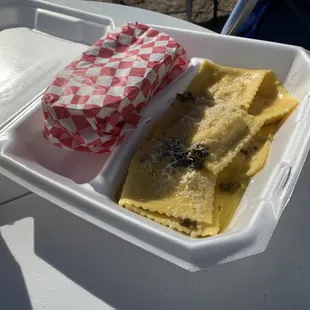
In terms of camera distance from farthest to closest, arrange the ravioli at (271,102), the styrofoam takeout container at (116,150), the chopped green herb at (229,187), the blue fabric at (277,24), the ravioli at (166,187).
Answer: the blue fabric at (277,24) < the ravioli at (271,102) < the chopped green herb at (229,187) < the ravioli at (166,187) < the styrofoam takeout container at (116,150)

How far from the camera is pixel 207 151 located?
1404 millimetres

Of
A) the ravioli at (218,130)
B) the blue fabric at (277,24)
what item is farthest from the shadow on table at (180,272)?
the blue fabric at (277,24)

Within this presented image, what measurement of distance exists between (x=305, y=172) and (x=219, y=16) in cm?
318

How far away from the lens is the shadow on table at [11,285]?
1234 mm

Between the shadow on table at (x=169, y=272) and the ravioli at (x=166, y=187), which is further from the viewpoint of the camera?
the ravioli at (x=166, y=187)

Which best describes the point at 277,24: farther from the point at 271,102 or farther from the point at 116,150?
the point at 116,150

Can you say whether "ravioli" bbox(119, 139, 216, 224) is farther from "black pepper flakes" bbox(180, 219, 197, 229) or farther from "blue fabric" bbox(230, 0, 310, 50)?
"blue fabric" bbox(230, 0, 310, 50)

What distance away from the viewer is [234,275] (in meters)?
1.21

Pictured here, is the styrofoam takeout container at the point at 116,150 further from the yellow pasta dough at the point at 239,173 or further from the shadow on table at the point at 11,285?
the shadow on table at the point at 11,285

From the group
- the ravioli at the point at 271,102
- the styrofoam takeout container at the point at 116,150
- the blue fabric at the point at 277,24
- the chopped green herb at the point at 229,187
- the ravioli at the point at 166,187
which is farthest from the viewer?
the blue fabric at the point at 277,24

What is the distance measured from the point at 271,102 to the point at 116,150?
552mm

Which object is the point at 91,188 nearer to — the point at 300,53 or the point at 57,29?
the point at 300,53

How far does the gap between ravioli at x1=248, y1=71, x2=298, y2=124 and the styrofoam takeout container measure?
3 centimetres

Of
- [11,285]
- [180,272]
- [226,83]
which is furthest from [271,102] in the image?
[11,285]
